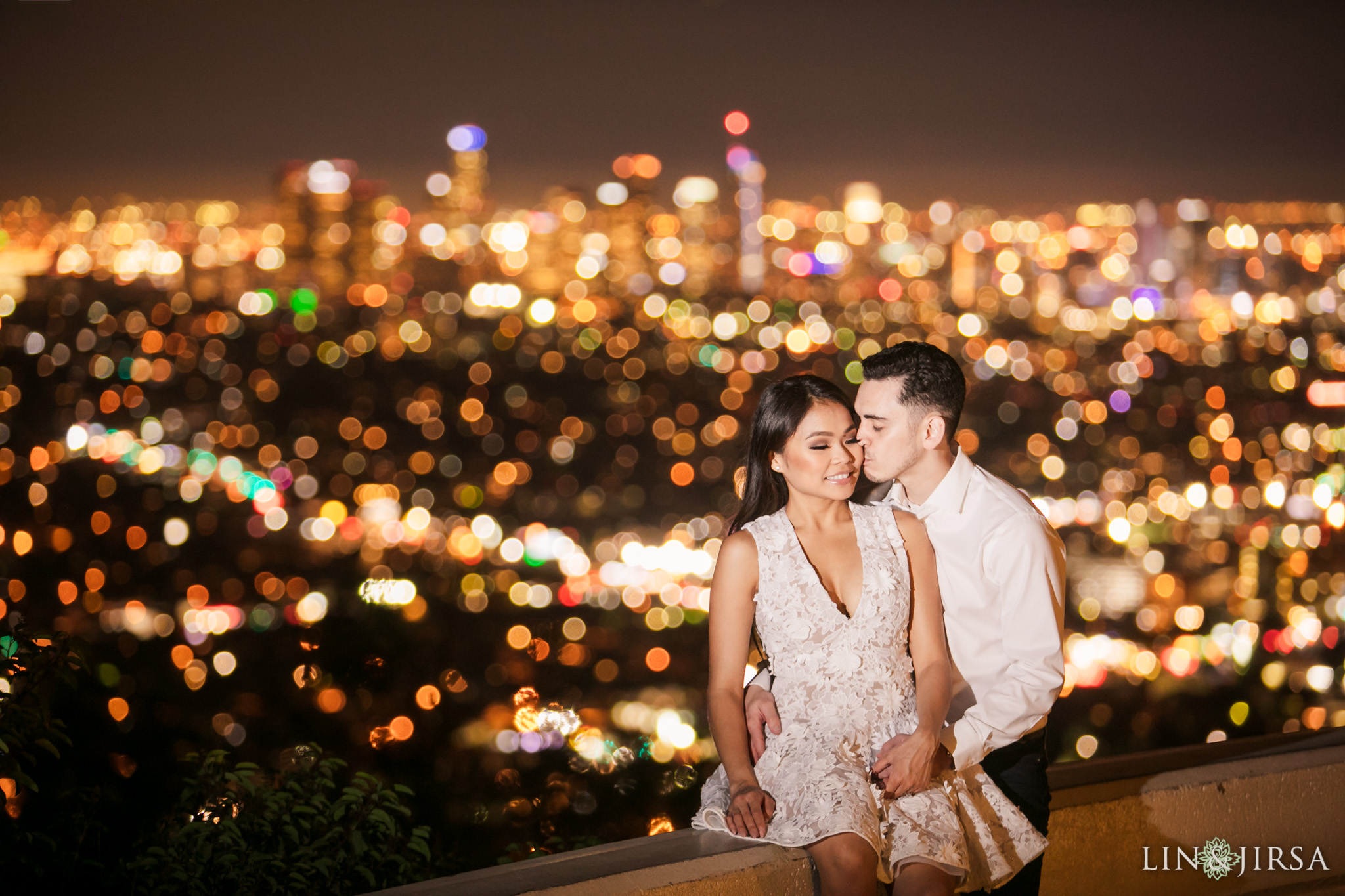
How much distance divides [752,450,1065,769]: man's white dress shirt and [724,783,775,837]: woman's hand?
409 mm

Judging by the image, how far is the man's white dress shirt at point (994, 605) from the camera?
2.82 metres

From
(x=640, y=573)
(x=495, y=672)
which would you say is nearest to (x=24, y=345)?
(x=640, y=573)

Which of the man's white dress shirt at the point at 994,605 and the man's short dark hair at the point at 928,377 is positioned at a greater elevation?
the man's short dark hair at the point at 928,377

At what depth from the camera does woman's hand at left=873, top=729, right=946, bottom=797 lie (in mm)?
2676

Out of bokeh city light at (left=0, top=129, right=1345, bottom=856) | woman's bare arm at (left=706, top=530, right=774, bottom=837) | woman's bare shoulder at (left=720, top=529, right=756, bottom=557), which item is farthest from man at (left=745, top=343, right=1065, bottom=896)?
bokeh city light at (left=0, top=129, right=1345, bottom=856)

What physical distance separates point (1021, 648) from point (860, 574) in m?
0.46

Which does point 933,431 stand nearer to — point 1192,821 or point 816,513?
point 816,513

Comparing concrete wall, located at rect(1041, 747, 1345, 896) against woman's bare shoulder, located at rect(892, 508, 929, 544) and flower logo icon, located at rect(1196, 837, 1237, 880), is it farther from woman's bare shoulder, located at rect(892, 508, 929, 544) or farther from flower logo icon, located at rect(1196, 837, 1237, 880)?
woman's bare shoulder, located at rect(892, 508, 929, 544)

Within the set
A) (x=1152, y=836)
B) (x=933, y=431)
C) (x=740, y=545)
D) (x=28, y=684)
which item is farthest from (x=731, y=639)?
(x=28, y=684)

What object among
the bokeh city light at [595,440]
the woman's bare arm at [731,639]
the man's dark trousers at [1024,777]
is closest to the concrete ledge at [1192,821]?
the man's dark trousers at [1024,777]

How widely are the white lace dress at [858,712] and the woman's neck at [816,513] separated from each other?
5 cm

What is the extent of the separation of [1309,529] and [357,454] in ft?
133

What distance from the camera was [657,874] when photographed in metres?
2.53

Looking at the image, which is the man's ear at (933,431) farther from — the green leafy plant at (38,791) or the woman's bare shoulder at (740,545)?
the green leafy plant at (38,791)
